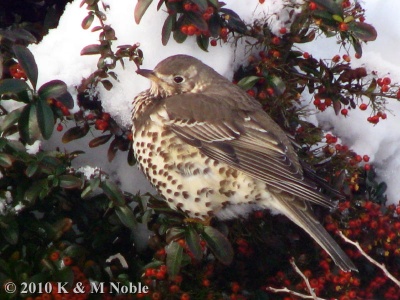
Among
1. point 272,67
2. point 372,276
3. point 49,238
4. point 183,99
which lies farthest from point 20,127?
point 372,276

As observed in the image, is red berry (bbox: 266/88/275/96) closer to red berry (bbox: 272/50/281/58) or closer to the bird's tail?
red berry (bbox: 272/50/281/58)

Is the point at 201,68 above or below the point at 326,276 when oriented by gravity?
above

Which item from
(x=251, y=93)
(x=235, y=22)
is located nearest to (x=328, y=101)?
(x=251, y=93)

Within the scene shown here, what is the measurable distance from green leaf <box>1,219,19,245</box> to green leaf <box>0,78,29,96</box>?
49cm

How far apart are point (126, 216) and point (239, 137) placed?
73 cm

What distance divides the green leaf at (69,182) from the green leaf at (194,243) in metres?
0.47

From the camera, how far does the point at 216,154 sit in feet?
11.8

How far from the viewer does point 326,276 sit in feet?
11.9

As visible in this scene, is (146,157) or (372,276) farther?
(372,276)

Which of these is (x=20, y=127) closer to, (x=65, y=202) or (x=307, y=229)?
(x=65, y=202)

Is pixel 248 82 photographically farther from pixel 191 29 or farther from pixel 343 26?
pixel 343 26

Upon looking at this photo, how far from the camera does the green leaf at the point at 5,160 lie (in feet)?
9.94

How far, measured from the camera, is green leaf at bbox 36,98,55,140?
3.10 meters

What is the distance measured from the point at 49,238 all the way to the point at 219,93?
41.1 inches
